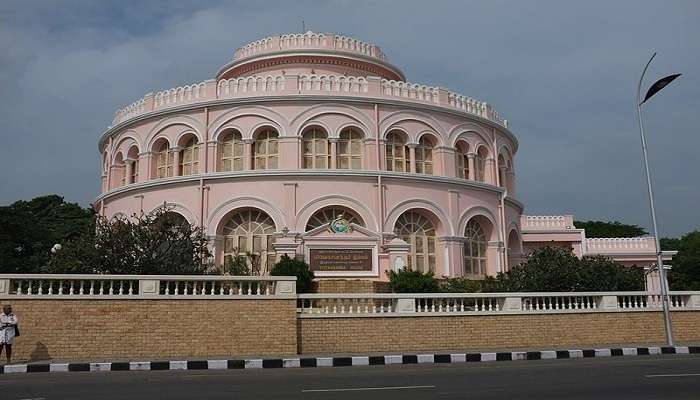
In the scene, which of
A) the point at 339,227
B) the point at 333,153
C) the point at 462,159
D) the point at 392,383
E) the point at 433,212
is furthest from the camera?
the point at 462,159

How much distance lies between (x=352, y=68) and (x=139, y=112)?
30.4ft

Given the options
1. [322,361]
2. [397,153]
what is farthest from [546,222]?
[322,361]

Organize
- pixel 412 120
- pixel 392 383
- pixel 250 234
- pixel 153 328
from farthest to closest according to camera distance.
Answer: pixel 412 120 < pixel 250 234 < pixel 153 328 < pixel 392 383

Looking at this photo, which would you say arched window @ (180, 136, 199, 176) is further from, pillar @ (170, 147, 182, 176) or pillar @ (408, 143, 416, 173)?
pillar @ (408, 143, 416, 173)

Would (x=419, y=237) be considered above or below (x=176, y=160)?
below

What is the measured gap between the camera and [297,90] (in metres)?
25.0

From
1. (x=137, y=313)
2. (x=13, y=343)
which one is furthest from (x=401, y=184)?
(x=13, y=343)

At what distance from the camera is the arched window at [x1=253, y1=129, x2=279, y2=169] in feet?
82.3

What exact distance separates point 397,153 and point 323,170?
3.55m

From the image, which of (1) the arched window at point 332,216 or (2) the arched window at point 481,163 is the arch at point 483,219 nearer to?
(2) the arched window at point 481,163

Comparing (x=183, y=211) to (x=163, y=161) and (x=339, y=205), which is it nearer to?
(x=163, y=161)

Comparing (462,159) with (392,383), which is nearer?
(392,383)

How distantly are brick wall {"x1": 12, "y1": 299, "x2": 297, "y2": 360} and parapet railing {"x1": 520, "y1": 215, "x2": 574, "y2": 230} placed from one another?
2389 centimetres

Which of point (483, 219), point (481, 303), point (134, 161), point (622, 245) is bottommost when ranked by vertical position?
point (481, 303)
